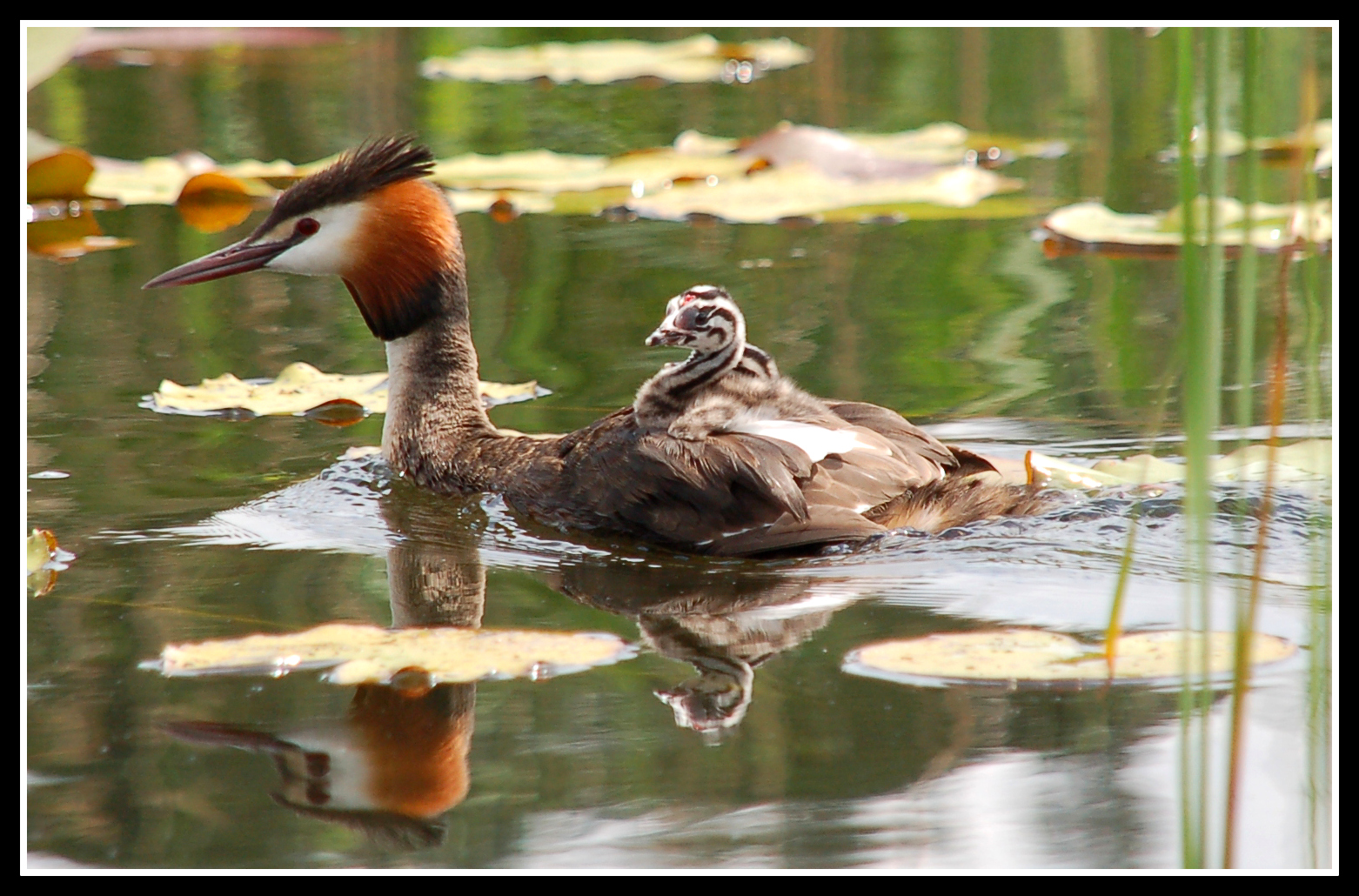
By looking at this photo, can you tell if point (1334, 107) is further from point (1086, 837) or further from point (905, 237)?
point (905, 237)

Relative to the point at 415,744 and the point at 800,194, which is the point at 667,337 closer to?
the point at 415,744

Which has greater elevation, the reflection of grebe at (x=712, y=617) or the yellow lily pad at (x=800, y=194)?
the yellow lily pad at (x=800, y=194)

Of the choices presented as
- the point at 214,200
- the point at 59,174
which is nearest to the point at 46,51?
the point at 214,200

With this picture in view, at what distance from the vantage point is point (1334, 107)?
3645 millimetres

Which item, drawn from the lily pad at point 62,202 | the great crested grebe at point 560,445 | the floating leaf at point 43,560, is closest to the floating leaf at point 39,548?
the floating leaf at point 43,560

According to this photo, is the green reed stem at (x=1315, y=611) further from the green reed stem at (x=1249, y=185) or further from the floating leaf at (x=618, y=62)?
the floating leaf at (x=618, y=62)

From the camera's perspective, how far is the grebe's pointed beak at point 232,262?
580 centimetres

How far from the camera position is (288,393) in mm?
6285

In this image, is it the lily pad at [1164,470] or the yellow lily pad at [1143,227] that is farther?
the yellow lily pad at [1143,227]

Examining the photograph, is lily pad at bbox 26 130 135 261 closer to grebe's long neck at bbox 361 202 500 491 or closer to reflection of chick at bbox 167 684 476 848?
grebe's long neck at bbox 361 202 500 491

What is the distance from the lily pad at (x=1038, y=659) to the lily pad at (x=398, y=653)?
0.68m

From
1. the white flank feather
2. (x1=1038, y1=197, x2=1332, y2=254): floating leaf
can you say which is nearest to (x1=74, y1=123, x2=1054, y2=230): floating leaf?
(x1=1038, y1=197, x2=1332, y2=254): floating leaf

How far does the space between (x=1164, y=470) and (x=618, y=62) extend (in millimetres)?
8575

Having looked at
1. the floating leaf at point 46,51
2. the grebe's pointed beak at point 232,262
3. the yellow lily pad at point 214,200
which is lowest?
the grebe's pointed beak at point 232,262
